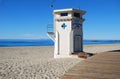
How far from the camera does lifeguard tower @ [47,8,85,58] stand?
1798 centimetres

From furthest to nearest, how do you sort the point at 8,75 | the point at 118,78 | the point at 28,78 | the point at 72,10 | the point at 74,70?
the point at 72,10 < the point at 8,75 < the point at 28,78 < the point at 74,70 < the point at 118,78

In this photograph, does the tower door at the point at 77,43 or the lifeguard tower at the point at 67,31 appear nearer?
the lifeguard tower at the point at 67,31

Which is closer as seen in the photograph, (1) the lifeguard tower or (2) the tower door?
(1) the lifeguard tower

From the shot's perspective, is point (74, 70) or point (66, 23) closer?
point (74, 70)

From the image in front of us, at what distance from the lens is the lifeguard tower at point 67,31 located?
17984 millimetres

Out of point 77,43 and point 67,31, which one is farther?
point 77,43

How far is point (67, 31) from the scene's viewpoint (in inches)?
711

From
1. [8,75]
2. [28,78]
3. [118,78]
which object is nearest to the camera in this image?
[118,78]

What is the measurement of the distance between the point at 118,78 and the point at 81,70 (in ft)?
5.27

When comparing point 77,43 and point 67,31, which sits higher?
point 67,31

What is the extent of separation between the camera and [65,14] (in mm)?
18234

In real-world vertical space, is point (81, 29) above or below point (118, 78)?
above

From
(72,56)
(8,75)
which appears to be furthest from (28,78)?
(72,56)

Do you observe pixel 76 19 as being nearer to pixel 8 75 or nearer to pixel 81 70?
pixel 8 75
